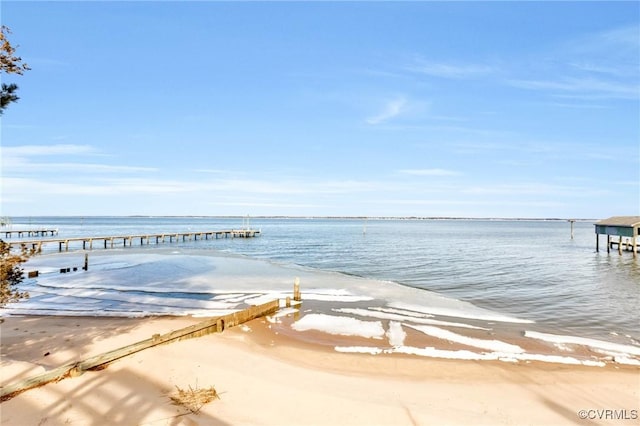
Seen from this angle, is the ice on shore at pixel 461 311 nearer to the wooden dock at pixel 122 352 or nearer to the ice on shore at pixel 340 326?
the ice on shore at pixel 340 326

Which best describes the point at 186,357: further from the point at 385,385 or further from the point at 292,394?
the point at 385,385

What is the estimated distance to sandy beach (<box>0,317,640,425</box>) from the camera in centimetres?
729

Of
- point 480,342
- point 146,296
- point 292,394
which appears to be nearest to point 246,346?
point 292,394

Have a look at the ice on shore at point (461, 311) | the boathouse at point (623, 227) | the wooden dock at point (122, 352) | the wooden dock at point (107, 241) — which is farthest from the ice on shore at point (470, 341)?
the boathouse at point (623, 227)

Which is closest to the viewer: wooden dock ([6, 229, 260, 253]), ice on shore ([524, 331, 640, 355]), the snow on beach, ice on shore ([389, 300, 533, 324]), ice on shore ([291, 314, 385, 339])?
ice on shore ([524, 331, 640, 355])

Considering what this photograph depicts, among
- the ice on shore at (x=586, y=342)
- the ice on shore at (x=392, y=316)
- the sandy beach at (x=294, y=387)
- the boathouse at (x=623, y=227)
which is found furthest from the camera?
the boathouse at (x=623, y=227)

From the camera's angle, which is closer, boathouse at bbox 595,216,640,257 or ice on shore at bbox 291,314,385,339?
ice on shore at bbox 291,314,385,339

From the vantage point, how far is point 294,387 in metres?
9.02

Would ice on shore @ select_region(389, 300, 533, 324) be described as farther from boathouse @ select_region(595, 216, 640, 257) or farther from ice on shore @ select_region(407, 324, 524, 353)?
boathouse @ select_region(595, 216, 640, 257)

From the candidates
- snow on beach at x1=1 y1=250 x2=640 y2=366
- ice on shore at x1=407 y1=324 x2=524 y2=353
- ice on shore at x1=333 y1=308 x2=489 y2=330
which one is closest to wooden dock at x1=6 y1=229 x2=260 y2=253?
snow on beach at x1=1 y1=250 x2=640 y2=366

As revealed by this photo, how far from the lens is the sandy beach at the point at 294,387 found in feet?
23.9

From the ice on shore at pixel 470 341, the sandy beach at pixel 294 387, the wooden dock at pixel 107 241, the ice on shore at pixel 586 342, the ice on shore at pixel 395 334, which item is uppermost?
the wooden dock at pixel 107 241

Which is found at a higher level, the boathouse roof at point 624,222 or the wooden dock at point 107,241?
the boathouse roof at point 624,222

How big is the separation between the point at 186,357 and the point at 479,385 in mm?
7392
